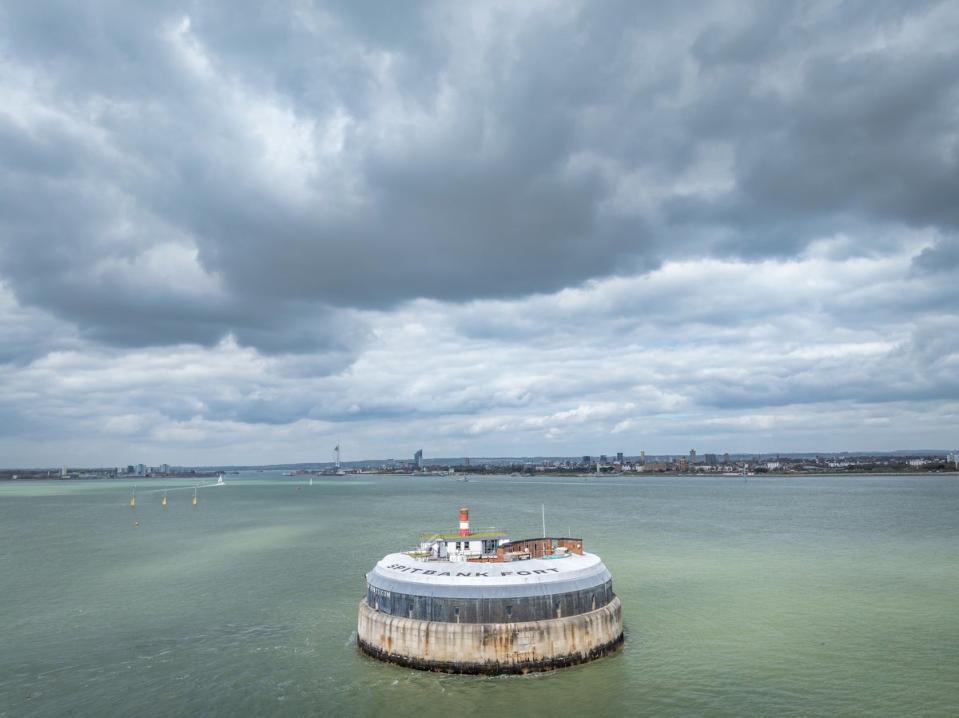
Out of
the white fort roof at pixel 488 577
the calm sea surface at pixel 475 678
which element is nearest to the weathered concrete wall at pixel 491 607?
the white fort roof at pixel 488 577

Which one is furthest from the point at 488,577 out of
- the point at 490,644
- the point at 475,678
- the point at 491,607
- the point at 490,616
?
the point at 475,678

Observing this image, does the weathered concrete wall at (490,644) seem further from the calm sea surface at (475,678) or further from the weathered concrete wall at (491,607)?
the calm sea surface at (475,678)

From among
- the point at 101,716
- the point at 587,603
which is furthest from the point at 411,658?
the point at 101,716

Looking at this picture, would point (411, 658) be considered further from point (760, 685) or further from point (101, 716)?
point (760, 685)

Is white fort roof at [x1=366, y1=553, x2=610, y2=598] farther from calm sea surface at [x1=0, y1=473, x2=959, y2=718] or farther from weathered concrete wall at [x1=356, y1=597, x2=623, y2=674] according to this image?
calm sea surface at [x1=0, y1=473, x2=959, y2=718]

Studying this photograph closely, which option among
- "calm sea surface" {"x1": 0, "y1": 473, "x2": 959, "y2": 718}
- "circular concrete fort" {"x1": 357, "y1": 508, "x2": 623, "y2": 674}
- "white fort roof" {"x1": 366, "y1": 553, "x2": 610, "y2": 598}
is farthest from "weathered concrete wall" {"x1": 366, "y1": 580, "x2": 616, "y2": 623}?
"calm sea surface" {"x1": 0, "y1": 473, "x2": 959, "y2": 718}
